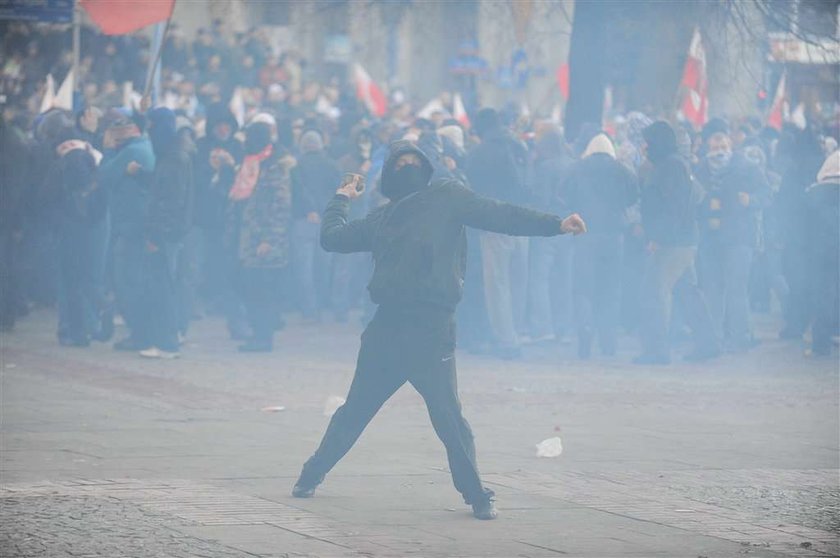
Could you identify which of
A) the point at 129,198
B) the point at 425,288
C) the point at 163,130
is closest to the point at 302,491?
the point at 425,288

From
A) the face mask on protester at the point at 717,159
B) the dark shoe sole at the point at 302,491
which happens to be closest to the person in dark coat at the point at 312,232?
the face mask on protester at the point at 717,159

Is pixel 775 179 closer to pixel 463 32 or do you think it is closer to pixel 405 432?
pixel 463 32

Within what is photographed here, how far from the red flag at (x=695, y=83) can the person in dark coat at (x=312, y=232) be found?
14.4 feet

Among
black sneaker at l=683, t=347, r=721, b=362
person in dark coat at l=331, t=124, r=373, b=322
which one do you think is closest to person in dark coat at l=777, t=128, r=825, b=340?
black sneaker at l=683, t=347, r=721, b=362

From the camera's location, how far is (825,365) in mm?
15117

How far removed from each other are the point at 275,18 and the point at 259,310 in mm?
7417

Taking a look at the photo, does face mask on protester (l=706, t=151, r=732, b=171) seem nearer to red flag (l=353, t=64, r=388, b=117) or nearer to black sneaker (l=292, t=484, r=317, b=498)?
black sneaker (l=292, t=484, r=317, b=498)

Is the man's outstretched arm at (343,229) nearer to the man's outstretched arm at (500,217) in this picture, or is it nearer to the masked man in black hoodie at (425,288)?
the masked man in black hoodie at (425,288)

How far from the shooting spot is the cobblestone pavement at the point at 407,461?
7.30 m

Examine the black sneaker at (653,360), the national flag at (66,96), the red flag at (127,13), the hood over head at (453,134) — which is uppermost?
the red flag at (127,13)

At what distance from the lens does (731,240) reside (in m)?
15.6

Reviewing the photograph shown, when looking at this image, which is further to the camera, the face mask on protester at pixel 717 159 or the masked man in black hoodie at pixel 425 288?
the face mask on protester at pixel 717 159

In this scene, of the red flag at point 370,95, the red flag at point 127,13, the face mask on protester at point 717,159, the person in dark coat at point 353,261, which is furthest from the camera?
the red flag at point 370,95

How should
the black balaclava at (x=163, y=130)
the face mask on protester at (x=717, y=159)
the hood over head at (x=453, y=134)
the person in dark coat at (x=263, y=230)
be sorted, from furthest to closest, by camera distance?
1. the face mask on protester at (x=717, y=159)
2. the hood over head at (x=453, y=134)
3. the person in dark coat at (x=263, y=230)
4. the black balaclava at (x=163, y=130)
